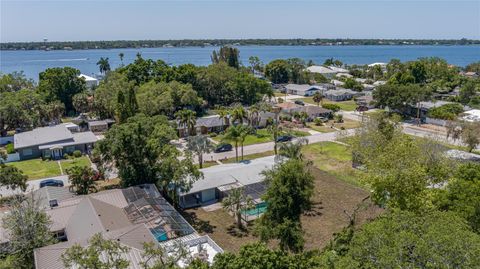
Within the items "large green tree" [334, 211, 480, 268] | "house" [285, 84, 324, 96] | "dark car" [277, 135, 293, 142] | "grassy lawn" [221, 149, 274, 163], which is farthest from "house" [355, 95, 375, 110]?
"large green tree" [334, 211, 480, 268]

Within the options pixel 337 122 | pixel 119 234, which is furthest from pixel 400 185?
pixel 337 122

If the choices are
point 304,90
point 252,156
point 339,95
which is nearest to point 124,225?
point 252,156

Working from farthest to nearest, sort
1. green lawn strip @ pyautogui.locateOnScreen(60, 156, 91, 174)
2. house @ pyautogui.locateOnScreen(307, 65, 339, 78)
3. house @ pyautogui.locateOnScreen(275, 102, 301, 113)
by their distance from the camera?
house @ pyautogui.locateOnScreen(307, 65, 339, 78), house @ pyautogui.locateOnScreen(275, 102, 301, 113), green lawn strip @ pyautogui.locateOnScreen(60, 156, 91, 174)

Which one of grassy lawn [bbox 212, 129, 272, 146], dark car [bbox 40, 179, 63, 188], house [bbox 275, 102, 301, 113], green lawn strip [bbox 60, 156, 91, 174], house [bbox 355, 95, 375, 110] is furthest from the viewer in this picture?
house [bbox 355, 95, 375, 110]

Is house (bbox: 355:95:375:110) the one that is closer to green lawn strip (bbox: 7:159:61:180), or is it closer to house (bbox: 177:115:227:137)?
house (bbox: 177:115:227:137)

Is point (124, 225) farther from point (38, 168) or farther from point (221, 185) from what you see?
point (38, 168)

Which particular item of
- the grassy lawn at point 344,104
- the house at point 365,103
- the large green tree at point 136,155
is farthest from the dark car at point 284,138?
the house at point 365,103
